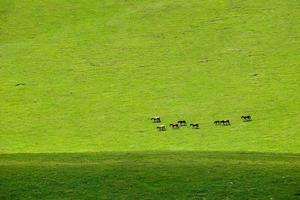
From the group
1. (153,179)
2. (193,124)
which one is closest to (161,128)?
(193,124)

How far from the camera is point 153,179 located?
74.7ft

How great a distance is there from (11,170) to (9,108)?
32.5 m

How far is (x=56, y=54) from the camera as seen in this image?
69.2 metres

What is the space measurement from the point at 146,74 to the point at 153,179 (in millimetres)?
41339

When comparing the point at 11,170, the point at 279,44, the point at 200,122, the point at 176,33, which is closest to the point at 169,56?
the point at 176,33

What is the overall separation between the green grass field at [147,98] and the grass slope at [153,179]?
0.07 meters

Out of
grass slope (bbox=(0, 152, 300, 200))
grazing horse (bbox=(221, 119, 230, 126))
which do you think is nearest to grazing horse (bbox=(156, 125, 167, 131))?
grazing horse (bbox=(221, 119, 230, 126))

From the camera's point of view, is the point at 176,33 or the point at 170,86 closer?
the point at 170,86

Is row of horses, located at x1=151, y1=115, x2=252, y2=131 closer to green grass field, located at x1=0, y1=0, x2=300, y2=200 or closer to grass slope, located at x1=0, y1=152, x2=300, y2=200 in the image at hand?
green grass field, located at x1=0, y1=0, x2=300, y2=200

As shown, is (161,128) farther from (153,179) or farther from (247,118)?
(153,179)

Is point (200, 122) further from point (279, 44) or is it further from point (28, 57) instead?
point (28, 57)

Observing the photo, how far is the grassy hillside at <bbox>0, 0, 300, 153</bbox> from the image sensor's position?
4825 cm

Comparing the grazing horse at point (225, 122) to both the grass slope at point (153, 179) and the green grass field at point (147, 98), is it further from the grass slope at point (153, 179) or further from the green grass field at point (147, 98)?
the grass slope at point (153, 179)

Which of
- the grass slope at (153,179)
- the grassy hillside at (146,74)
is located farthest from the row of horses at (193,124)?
the grass slope at (153,179)
